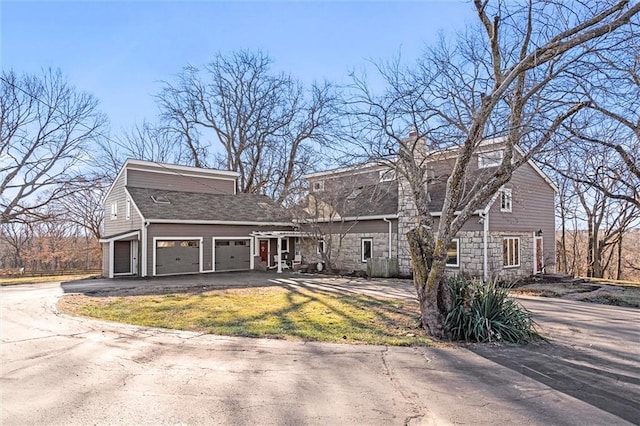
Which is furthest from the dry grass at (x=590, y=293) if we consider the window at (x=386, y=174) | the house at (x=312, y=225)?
the window at (x=386, y=174)

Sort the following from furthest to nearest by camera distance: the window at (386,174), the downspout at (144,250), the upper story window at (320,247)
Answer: the upper story window at (320,247) < the downspout at (144,250) < the window at (386,174)

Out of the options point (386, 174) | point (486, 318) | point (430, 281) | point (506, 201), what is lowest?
point (486, 318)

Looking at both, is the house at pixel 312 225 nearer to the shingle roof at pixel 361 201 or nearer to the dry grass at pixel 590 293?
the shingle roof at pixel 361 201

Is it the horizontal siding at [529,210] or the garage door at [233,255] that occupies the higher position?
the horizontal siding at [529,210]

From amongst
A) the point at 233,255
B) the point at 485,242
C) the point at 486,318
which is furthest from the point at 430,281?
the point at 233,255

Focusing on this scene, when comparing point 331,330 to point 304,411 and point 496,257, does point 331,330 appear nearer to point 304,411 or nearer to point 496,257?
point 304,411

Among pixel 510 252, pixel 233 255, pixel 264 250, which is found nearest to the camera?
pixel 510 252

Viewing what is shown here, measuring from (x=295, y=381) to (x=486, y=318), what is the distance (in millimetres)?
4180

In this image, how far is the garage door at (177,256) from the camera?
64.5ft

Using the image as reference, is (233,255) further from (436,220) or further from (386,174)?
(386,174)

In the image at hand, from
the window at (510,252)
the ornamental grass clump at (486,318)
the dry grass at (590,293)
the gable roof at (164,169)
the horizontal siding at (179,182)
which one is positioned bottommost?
the dry grass at (590,293)

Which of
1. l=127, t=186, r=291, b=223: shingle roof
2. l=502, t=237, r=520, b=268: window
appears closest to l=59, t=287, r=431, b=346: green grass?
l=127, t=186, r=291, b=223: shingle roof

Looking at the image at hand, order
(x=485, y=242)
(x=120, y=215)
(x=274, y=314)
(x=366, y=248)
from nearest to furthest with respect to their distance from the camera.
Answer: (x=274, y=314), (x=485, y=242), (x=366, y=248), (x=120, y=215)

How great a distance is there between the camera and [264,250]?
79.6ft
